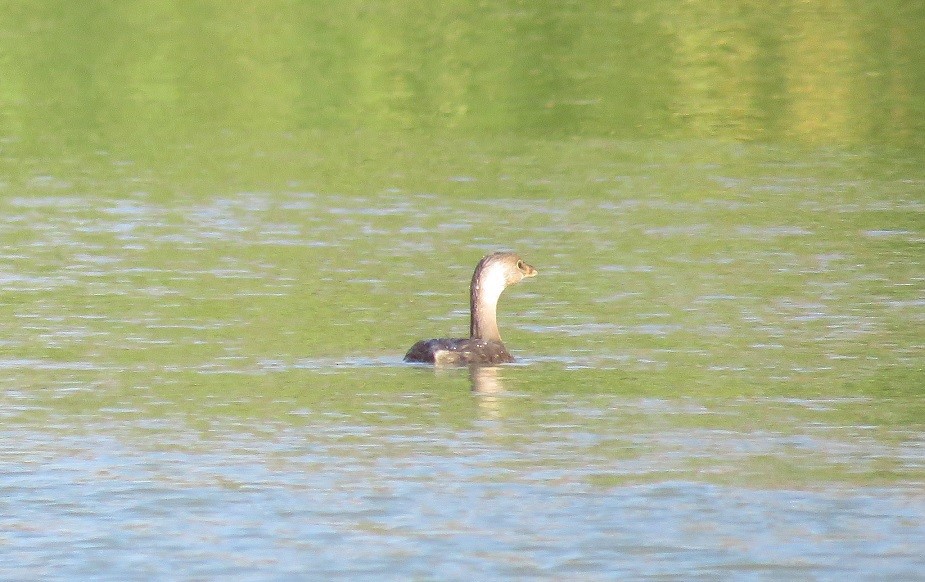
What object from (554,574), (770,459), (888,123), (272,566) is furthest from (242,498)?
(888,123)

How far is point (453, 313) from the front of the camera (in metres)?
19.6

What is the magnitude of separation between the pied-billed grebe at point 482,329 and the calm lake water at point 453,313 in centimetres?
22

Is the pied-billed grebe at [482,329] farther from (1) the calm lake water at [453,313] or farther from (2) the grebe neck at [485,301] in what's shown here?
(1) the calm lake water at [453,313]

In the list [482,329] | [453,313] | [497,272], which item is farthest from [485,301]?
[453,313]

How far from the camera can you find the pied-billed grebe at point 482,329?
16.8 metres

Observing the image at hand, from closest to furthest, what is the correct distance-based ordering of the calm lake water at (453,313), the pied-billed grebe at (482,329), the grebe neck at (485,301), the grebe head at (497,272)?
the calm lake water at (453,313), the pied-billed grebe at (482,329), the grebe neck at (485,301), the grebe head at (497,272)

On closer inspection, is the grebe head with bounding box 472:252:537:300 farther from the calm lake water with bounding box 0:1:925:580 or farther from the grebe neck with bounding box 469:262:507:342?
the calm lake water with bounding box 0:1:925:580

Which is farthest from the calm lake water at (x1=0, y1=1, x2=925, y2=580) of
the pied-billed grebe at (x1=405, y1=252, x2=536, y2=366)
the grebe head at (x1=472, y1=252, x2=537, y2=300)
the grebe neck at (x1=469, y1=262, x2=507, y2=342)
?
the grebe head at (x1=472, y1=252, x2=537, y2=300)

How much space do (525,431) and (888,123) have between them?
68.0 feet

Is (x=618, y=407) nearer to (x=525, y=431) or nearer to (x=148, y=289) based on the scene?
(x=525, y=431)

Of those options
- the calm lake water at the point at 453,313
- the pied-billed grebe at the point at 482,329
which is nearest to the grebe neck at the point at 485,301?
the pied-billed grebe at the point at 482,329

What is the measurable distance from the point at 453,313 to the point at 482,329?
83.7 inches

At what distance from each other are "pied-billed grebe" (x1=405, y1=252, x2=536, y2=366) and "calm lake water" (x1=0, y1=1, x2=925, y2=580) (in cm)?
22

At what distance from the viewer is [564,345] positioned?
17719 millimetres
